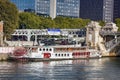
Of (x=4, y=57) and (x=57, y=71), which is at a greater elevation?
(x=57, y=71)

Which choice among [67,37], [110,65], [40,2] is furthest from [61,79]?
[40,2]

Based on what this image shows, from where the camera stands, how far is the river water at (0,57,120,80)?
56.2 metres

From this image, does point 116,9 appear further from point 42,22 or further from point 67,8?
point 42,22

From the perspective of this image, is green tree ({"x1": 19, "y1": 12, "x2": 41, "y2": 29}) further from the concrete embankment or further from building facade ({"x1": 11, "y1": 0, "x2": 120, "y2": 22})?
building facade ({"x1": 11, "y1": 0, "x2": 120, "y2": 22})

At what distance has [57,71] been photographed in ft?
203

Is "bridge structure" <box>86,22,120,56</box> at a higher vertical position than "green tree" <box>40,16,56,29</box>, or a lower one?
lower

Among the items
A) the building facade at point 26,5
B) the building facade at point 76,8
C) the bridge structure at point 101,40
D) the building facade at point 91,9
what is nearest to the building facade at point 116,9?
the building facade at point 76,8

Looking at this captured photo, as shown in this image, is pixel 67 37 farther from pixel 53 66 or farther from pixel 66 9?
pixel 66 9

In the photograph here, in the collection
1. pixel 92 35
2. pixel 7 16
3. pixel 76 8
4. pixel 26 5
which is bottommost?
pixel 92 35

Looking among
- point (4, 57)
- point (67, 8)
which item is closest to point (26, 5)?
point (67, 8)

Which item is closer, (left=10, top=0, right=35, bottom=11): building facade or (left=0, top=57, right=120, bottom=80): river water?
(left=0, top=57, right=120, bottom=80): river water

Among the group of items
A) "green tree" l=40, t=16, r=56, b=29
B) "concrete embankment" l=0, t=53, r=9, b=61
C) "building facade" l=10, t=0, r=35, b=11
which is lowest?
"concrete embankment" l=0, t=53, r=9, b=61

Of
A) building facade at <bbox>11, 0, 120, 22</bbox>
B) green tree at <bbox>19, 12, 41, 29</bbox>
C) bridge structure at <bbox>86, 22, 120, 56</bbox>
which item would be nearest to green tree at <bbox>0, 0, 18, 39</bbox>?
bridge structure at <bbox>86, 22, 120, 56</bbox>

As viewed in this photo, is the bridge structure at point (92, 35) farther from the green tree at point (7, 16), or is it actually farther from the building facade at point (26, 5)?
the building facade at point (26, 5)
